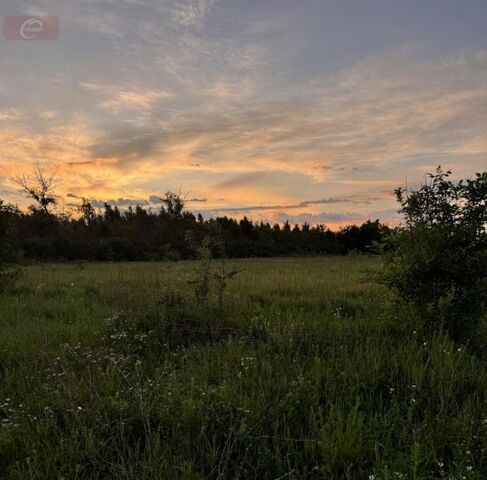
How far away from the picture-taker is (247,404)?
13.1ft

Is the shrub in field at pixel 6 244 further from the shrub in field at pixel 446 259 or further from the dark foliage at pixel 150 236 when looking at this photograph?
the dark foliage at pixel 150 236

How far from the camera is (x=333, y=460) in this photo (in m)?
3.19

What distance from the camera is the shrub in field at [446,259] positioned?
6.11 m

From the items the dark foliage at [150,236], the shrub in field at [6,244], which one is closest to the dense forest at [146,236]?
the dark foliage at [150,236]

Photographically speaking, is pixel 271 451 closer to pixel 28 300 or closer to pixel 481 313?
pixel 481 313

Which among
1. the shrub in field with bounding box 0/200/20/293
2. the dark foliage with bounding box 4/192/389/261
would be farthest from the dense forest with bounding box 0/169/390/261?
the shrub in field with bounding box 0/200/20/293

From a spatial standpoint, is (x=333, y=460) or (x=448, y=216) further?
(x=448, y=216)

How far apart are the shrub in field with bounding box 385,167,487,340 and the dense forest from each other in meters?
21.6

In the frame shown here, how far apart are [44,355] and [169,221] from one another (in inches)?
2452

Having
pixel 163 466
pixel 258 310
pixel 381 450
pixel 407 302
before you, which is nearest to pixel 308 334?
pixel 407 302

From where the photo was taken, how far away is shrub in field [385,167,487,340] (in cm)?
611

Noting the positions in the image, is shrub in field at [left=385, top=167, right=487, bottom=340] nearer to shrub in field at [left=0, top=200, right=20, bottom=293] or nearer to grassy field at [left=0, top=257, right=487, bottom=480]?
grassy field at [left=0, top=257, right=487, bottom=480]

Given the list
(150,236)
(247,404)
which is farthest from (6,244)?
(150,236)

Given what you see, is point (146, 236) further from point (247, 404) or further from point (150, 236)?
point (247, 404)
